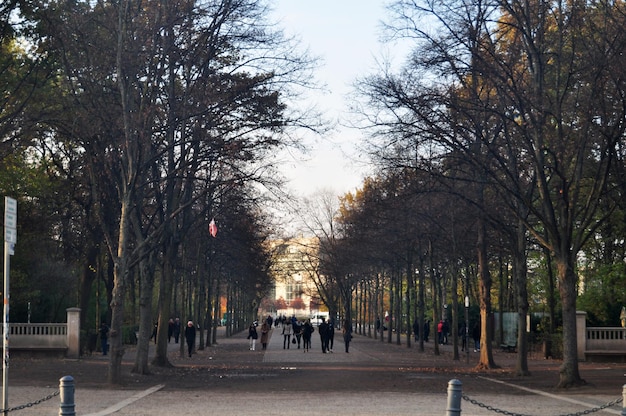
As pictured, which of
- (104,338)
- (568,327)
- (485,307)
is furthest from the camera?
(104,338)

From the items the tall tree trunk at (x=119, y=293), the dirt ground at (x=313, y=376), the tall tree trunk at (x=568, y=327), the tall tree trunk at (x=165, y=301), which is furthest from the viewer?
the tall tree trunk at (x=165, y=301)

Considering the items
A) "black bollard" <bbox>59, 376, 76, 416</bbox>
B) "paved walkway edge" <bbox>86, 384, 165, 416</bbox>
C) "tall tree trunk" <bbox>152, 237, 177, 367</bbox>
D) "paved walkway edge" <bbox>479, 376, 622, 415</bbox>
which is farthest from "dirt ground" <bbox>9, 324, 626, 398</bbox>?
"black bollard" <bbox>59, 376, 76, 416</bbox>

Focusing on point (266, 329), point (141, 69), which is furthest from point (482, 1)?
point (266, 329)

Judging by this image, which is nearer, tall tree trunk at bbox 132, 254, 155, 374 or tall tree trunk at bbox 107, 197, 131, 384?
tall tree trunk at bbox 107, 197, 131, 384

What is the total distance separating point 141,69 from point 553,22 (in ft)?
42.2

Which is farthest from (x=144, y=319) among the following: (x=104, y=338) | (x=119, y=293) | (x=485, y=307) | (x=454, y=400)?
(x=454, y=400)

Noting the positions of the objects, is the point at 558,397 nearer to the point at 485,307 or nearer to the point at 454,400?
the point at 454,400

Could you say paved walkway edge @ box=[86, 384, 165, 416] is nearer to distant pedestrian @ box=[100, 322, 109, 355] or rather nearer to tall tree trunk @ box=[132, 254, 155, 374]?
tall tree trunk @ box=[132, 254, 155, 374]

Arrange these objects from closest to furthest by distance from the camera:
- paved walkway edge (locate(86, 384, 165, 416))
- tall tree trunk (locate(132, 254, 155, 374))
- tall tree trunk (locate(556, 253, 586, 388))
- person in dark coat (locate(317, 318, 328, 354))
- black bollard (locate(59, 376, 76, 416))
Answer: black bollard (locate(59, 376, 76, 416)) < paved walkway edge (locate(86, 384, 165, 416)) < tall tree trunk (locate(556, 253, 586, 388)) < tall tree trunk (locate(132, 254, 155, 374)) < person in dark coat (locate(317, 318, 328, 354))

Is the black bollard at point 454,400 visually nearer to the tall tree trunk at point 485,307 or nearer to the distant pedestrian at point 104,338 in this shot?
the tall tree trunk at point 485,307

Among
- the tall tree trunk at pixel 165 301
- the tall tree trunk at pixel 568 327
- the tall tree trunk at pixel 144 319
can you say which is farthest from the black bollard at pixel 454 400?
the tall tree trunk at pixel 165 301

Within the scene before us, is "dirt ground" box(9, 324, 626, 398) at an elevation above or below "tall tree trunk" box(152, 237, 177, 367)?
below

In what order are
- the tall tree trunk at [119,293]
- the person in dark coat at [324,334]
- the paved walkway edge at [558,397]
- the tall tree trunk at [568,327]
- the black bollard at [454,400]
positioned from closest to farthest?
the black bollard at [454,400] < the paved walkway edge at [558,397] < the tall tree trunk at [568,327] < the tall tree trunk at [119,293] < the person in dark coat at [324,334]

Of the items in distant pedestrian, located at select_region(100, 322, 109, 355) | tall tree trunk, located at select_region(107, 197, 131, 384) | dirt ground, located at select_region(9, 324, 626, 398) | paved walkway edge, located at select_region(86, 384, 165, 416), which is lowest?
dirt ground, located at select_region(9, 324, 626, 398)
